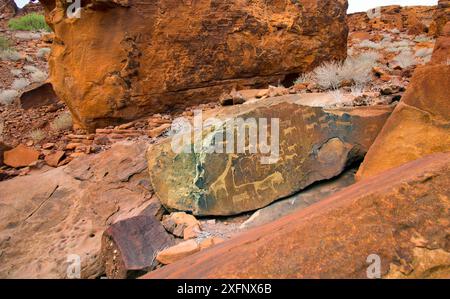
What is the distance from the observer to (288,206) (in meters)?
3.14

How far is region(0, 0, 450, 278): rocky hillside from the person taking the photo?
4.87 feet

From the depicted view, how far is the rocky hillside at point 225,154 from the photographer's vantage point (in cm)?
148

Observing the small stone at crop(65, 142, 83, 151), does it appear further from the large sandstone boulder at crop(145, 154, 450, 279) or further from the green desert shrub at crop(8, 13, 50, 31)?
the green desert shrub at crop(8, 13, 50, 31)

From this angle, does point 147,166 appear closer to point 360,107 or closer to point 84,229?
point 84,229

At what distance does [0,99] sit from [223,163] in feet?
22.2

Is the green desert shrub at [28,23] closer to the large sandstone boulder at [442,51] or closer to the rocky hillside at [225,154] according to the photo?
the rocky hillside at [225,154]

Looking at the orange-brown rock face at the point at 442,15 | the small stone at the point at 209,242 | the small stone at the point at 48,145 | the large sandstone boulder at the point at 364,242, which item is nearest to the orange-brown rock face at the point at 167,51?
the small stone at the point at 48,145

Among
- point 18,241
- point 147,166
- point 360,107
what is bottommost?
point 18,241

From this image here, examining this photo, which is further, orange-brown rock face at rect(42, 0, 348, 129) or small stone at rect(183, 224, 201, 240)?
orange-brown rock face at rect(42, 0, 348, 129)

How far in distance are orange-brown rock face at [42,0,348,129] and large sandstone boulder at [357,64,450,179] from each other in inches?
114

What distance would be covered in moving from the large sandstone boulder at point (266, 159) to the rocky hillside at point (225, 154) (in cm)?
1

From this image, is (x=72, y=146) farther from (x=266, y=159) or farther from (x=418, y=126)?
(x=418, y=126)

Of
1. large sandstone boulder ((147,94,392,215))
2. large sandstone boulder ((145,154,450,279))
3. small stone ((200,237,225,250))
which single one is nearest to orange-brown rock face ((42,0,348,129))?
large sandstone boulder ((147,94,392,215))
